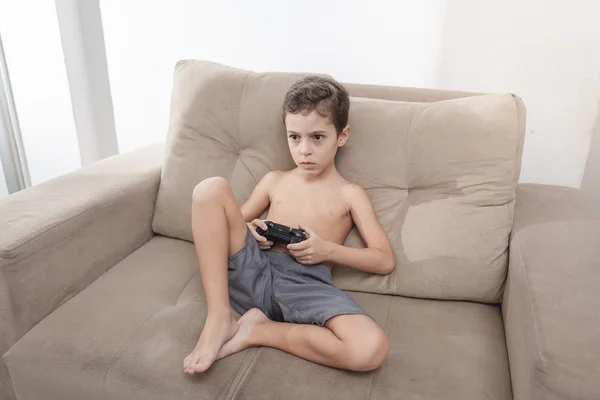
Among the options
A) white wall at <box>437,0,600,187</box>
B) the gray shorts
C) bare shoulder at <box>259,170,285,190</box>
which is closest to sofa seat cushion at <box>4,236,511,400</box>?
the gray shorts

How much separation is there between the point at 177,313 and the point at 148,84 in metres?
1.23

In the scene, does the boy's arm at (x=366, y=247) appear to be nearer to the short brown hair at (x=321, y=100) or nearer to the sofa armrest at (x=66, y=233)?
the short brown hair at (x=321, y=100)

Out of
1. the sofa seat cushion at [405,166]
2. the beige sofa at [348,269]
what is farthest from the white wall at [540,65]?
the sofa seat cushion at [405,166]

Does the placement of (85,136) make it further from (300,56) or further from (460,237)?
(460,237)

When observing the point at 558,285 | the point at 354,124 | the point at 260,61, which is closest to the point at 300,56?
the point at 260,61

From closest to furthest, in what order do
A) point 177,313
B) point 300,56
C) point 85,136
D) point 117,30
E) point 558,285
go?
1. point 558,285
2. point 177,313
3. point 300,56
4. point 117,30
5. point 85,136

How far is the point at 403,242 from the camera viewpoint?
1.30 meters

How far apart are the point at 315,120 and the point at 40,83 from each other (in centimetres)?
143

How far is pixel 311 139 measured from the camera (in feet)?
4.18

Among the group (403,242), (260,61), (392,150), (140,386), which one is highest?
(260,61)

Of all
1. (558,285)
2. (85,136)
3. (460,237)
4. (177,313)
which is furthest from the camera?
(85,136)

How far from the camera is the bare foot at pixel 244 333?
1049mm

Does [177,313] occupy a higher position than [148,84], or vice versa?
[148,84]

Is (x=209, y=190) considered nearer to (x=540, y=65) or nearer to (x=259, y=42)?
(x=259, y=42)
